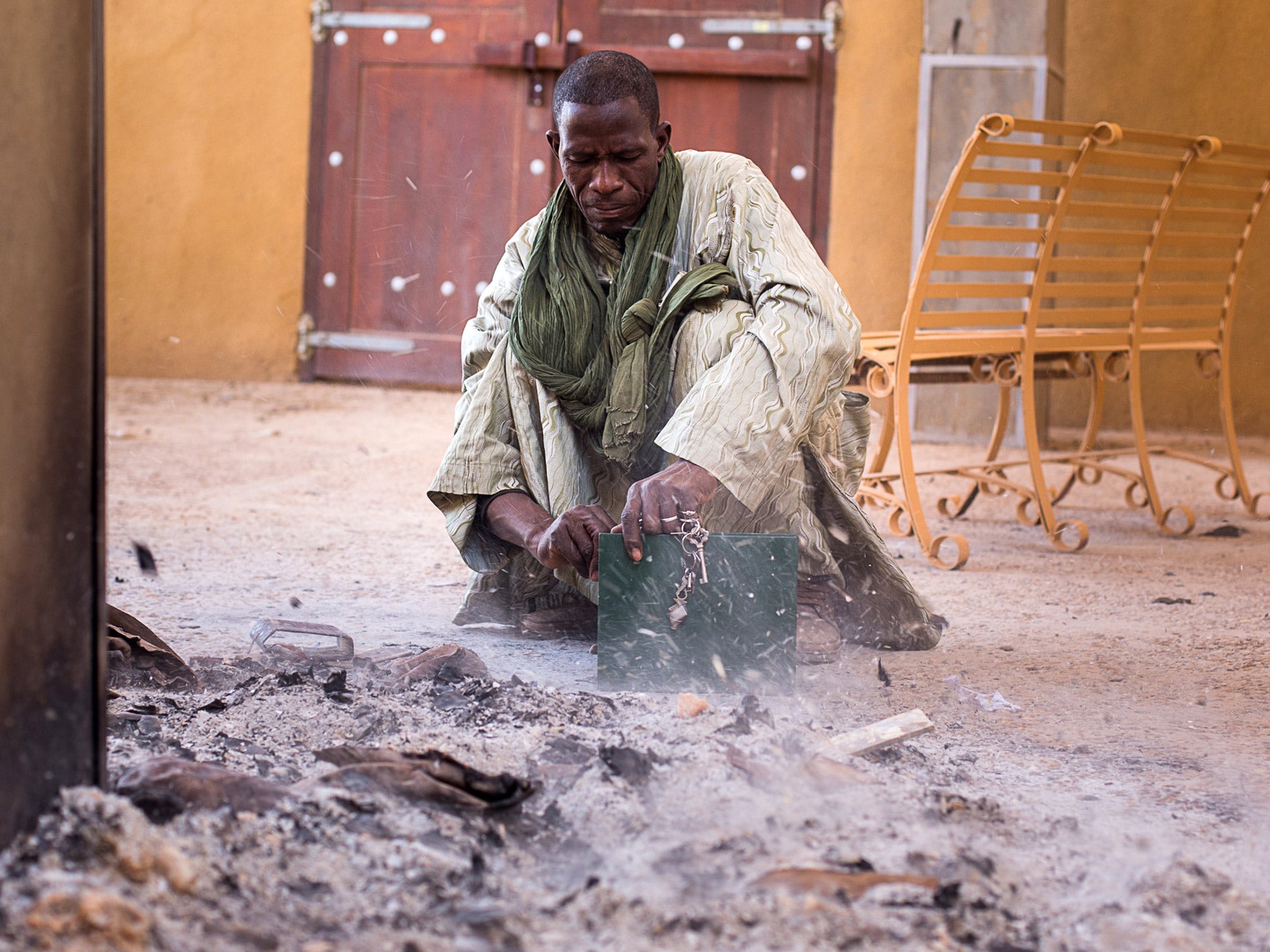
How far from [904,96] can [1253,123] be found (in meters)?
1.79

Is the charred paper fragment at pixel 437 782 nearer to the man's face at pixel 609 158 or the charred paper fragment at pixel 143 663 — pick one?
the charred paper fragment at pixel 143 663

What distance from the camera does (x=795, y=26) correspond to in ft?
21.3

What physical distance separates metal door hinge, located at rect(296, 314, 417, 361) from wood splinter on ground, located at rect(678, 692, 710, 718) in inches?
214

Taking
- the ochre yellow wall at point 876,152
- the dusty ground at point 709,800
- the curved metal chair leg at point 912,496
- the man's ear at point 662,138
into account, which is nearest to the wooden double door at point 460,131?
the ochre yellow wall at point 876,152

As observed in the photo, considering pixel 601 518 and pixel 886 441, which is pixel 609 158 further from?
pixel 886 441

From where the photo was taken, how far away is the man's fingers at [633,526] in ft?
6.31

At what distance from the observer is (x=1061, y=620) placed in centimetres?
270

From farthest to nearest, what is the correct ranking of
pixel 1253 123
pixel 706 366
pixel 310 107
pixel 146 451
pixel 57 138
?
pixel 310 107
pixel 1253 123
pixel 146 451
pixel 706 366
pixel 57 138

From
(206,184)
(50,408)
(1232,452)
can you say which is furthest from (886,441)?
(206,184)

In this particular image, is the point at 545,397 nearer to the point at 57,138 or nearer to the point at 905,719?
the point at 905,719

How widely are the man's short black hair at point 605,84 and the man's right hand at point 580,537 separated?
0.72 metres

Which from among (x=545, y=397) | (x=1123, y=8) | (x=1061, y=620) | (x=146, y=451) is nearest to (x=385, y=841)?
(x=545, y=397)

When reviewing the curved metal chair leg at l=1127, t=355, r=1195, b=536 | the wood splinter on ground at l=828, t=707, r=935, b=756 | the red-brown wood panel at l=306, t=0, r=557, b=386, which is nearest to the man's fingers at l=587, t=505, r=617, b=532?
the wood splinter on ground at l=828, t=707, r=935, b=756

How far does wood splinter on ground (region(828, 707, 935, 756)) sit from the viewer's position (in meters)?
1.72
